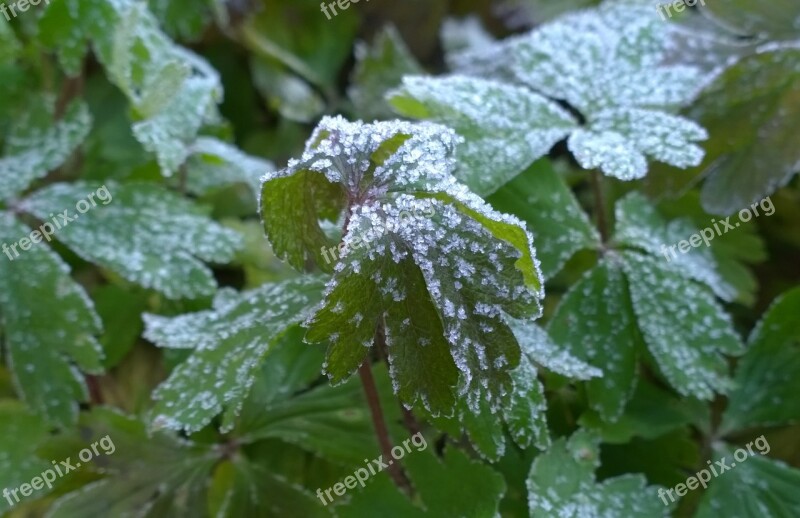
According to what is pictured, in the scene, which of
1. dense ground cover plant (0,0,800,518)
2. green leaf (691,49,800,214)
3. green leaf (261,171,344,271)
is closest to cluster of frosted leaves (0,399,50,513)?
dense ground cover plant (0,0,800,518)

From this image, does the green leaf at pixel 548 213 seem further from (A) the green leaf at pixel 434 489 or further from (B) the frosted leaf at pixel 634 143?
(A) the green leaf at pixel 434 489

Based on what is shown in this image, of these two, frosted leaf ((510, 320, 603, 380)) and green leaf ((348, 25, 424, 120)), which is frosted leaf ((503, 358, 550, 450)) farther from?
green leaf ((348, 25, 424, 120))

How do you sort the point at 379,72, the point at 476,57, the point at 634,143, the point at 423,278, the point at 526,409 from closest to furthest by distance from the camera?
the point at 423,278 < the point at 526,409 < the point at 634,143 < the point at 476,57 < the point at 379,72

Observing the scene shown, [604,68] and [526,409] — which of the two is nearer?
[526,409]

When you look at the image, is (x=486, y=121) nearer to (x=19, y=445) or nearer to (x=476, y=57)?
(x=476, y=57)

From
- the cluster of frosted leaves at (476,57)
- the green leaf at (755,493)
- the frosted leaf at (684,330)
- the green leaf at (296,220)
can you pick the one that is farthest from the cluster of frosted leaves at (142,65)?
the green leaf at (755,493)

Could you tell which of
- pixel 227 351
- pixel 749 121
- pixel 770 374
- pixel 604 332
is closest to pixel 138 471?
pixel 227 351

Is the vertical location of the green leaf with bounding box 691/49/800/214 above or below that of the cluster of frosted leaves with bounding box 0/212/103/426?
below
